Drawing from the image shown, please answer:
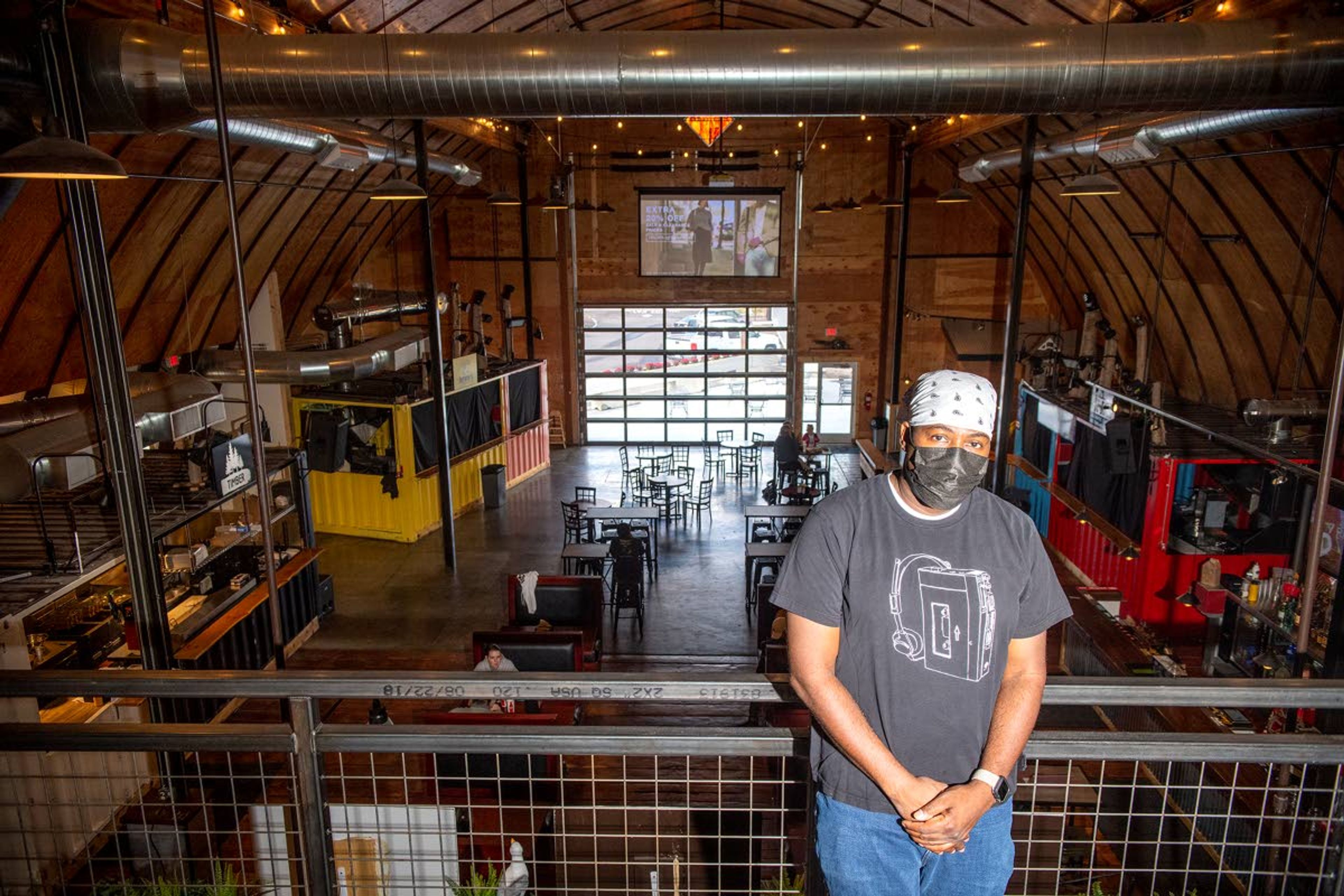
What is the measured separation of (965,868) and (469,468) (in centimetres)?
1329

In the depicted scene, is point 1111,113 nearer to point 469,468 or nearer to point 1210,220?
point 1210,220

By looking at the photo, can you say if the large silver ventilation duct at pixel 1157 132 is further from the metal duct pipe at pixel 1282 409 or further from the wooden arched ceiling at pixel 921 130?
the metal duct pipe at pixel 1282 409

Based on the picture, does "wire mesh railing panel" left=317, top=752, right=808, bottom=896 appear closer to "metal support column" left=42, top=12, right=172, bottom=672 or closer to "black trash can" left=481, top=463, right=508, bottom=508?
"metal support column" left=42, top=12, right=172, bottom=672

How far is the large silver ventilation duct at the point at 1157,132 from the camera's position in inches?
241

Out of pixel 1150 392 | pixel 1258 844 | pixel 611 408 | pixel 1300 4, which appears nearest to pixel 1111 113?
pixel 1300 4

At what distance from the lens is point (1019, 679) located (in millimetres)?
1782

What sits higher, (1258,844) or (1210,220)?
(1210,220)

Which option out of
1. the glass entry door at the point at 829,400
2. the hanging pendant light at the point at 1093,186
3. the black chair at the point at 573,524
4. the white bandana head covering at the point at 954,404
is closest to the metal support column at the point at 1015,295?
the hanging pendant light at the point at 1093,186

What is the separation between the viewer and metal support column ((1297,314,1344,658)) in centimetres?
343

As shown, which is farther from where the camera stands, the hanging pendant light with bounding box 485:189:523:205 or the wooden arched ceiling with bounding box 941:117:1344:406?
the hanging pendant light with bounding box 485:189:523:205

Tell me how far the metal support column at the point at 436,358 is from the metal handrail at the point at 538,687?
351 inches

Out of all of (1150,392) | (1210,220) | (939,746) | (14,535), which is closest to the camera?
(939,746)

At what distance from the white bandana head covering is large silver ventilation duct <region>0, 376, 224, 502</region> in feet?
15.8

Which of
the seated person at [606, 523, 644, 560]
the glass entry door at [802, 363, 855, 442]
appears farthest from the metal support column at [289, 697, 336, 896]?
the glass entry door at [802, 363, 855, 442]
